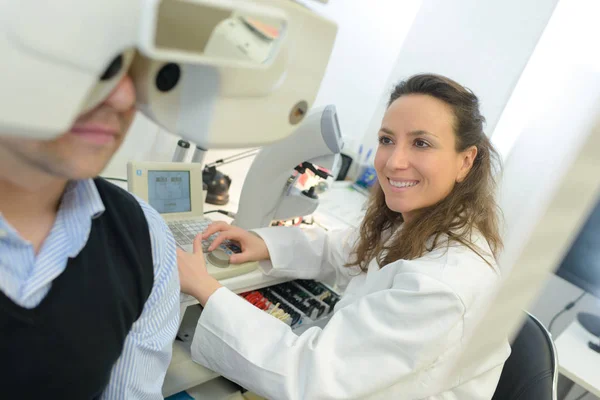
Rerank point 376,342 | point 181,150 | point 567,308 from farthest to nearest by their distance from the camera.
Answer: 1. point 567,308
2. point 181,150
3. point 376,342

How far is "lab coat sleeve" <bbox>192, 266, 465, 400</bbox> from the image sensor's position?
0.83 m

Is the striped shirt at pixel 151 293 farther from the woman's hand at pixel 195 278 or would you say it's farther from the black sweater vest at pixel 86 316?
the woman's hand at pixel 195 278

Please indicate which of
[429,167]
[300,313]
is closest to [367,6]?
[429,167]

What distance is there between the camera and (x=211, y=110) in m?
0.35

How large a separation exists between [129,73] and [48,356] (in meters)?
0.34

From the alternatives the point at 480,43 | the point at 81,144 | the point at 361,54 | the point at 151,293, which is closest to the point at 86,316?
the point at 151,293

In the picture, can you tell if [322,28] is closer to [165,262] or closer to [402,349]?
[165,262]

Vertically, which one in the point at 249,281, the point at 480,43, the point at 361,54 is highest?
the point at 480,43

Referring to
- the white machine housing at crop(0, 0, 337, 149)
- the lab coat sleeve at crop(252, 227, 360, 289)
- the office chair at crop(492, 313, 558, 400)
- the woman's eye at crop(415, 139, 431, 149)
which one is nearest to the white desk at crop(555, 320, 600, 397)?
the office chair at crop(492, 313, 558, 400)

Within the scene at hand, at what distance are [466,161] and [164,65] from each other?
0.94m

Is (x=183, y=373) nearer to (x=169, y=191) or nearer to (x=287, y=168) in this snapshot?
(x=169, y=191)

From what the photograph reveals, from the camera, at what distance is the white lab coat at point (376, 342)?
83 cm

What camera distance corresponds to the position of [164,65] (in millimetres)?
343

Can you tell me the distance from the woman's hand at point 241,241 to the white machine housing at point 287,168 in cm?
14
